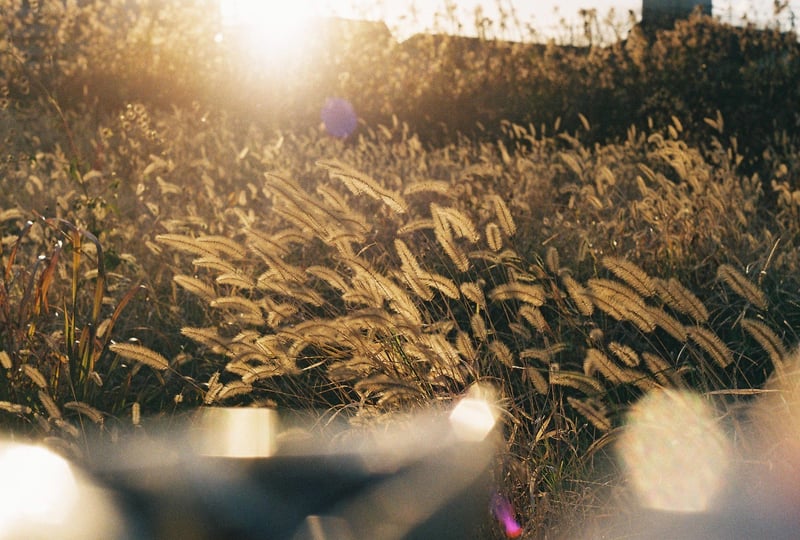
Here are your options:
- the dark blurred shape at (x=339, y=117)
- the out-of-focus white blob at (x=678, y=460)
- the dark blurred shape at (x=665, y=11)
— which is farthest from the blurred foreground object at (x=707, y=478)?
the dark blurred shape at (x=665, y=11)

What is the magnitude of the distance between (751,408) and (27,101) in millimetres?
8892

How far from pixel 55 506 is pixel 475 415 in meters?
0.81

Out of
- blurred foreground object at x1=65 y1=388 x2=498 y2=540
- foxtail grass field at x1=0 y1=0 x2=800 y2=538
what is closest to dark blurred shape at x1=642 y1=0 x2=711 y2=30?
foxtail grass field at x1=0 y1=0 x2=800 y2=538

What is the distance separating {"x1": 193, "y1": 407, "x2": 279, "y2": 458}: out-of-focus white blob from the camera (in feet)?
4.52

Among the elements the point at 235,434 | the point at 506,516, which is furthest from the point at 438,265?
the point at 235,434

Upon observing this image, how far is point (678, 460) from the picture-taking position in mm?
1860

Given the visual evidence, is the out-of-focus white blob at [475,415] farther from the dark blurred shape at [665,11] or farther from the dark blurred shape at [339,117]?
the dark blurred shape at [665,11]

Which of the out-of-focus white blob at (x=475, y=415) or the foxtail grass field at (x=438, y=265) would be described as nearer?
the out-of-focus white blob at (x=475, y=415)

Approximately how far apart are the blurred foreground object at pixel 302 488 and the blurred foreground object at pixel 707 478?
1.42 feet

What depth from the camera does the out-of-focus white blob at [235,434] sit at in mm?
1378

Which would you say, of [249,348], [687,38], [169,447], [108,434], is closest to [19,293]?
[108,434]

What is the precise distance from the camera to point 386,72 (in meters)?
10.1

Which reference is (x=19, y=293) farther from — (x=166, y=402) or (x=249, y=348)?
(x=249, y=348)

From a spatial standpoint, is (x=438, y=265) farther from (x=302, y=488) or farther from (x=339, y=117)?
(x=339, y=117)
